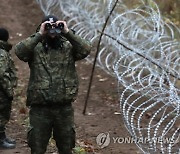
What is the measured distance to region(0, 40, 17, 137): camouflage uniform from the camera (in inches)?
215

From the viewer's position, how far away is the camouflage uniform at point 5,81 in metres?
5.46

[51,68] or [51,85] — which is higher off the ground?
[51,68]

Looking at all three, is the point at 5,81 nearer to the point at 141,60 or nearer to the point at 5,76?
the point at 5,76

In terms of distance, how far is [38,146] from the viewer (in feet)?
15.2

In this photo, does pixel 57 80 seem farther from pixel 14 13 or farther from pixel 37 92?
pixel 14 13

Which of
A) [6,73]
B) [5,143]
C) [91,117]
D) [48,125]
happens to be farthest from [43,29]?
[91,117]

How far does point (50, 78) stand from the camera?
176 inches

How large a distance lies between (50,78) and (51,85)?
0.24 ft

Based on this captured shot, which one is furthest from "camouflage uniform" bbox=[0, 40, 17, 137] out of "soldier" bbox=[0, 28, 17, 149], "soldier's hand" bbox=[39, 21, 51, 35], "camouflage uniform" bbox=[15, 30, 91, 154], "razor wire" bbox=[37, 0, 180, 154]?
"razor wire" bbox=[37, 0, 180, 154]

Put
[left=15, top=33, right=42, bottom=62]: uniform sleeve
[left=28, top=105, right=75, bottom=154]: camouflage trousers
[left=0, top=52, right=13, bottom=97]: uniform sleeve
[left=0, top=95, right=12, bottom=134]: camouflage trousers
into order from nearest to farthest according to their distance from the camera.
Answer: [left=15, top=33, right=42, bottom=62]: uniform sleeve < [left=28, top=105, right=75, bottom=154]: camouflage trousers < [left=0, top=52, right=13, bottom=97]: uniform sleeve < [left=0, top=95, right=12, bottom=134]: camouflage trousers

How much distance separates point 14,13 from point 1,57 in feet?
31.8

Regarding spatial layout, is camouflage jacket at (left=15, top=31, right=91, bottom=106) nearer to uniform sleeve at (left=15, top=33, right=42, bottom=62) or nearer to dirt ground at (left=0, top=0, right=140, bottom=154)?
uniform sleeve at (left=15, top=33, right=42, bottom=62)

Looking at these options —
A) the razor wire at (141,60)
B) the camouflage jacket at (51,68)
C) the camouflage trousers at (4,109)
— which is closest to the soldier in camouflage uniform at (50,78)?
the camouflage jacket at (51,68)

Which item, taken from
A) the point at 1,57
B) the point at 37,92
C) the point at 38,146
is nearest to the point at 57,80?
the point at 37,92
